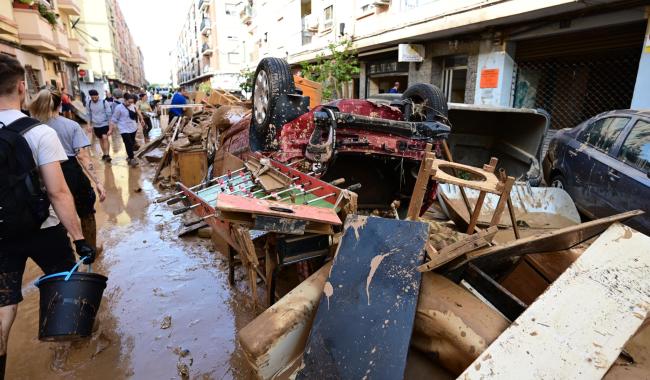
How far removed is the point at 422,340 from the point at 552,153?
525 centimetres

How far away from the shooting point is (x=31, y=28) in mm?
14836

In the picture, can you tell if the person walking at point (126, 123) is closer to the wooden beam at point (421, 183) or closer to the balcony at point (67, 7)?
the wooden beam at point (421, 183)

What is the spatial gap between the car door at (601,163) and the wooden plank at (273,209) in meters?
3.82

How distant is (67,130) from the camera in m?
3.54

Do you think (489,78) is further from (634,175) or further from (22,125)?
(22,125)

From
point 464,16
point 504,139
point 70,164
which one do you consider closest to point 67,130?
point 70,164

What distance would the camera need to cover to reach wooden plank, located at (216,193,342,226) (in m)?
2.07

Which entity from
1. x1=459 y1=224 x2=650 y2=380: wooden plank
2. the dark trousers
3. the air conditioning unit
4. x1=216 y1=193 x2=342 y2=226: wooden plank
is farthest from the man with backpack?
the air conditioning unit

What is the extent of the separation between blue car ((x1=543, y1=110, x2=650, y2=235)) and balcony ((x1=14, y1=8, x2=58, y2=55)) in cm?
1804

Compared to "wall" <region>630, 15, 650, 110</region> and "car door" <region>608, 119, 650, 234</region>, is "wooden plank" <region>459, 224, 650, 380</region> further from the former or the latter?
"wall" <region>630, 15, 650, 110</region>

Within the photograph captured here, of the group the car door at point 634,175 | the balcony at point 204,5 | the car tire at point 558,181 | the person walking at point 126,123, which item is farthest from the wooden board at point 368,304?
the balcony at point 204,5

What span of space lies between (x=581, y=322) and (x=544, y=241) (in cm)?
58

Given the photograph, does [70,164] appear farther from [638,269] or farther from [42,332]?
[638,269]

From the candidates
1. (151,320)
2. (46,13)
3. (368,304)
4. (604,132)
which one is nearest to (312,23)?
(46,13)
